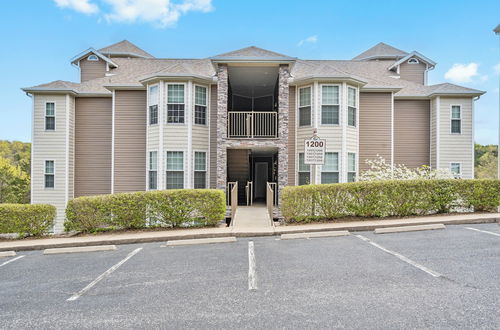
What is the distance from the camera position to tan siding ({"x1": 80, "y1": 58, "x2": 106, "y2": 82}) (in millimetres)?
17203

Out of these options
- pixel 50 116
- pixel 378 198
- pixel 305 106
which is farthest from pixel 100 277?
pixel 50 116

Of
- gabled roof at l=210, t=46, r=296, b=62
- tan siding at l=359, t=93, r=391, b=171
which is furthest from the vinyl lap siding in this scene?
→ tan siding at l=359, t=93, r=391, b=171

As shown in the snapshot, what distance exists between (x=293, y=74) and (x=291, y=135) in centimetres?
315

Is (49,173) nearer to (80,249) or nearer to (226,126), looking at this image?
(226,126)

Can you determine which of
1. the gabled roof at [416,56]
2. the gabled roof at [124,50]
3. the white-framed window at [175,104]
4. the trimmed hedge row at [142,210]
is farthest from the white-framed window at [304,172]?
the gabled roof at [124,50]

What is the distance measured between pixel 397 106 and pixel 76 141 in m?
15.9

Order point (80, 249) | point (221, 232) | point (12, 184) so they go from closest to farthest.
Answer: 1. point (80, 249)
2. point (221, 232)
3. point (12, 184)

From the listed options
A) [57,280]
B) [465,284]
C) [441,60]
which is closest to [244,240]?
[57,280]

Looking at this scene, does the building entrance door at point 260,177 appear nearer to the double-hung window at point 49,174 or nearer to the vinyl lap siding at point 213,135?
the vinyl lap siding at point 213,135

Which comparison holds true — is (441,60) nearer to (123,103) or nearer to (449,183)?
(449,183)

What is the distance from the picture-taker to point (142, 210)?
A: 28.8ft

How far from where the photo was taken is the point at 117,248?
24.0 feet

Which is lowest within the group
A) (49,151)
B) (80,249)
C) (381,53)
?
(80,249)

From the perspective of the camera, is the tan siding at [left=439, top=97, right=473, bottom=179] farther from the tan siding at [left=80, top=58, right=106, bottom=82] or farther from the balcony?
the tan siding at [left=80, top=58, right=106, bottom=82]
